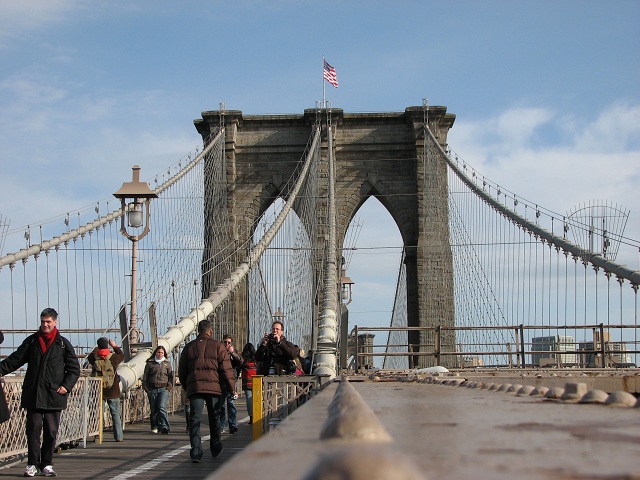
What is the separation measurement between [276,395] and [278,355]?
0.90 meters

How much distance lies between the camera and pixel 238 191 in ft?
118

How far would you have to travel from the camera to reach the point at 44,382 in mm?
7227

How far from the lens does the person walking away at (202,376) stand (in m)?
7.97

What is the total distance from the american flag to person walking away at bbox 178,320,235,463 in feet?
104

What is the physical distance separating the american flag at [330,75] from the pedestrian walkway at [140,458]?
27.9 metres

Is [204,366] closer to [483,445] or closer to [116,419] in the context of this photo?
[116,419]

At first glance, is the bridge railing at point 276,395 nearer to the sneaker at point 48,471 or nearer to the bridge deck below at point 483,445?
the sneaker at point 48,471

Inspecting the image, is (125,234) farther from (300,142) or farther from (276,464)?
(300,142)

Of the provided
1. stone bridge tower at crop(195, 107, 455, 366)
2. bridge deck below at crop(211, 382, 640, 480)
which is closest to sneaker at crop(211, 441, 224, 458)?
bridge deck below at crop(211, 382, 640, 480)

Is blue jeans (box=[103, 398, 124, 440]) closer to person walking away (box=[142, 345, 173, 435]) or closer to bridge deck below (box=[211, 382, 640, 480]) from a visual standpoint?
person walking away (box=[142, 345, 173, 435])

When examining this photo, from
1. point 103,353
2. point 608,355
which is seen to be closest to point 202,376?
point 103,353

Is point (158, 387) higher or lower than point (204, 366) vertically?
lower

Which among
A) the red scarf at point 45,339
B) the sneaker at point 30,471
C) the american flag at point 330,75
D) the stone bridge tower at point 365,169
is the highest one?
the american flag at point 330,75

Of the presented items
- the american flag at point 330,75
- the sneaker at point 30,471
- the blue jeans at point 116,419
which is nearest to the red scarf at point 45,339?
the sneaker at point 30,471
